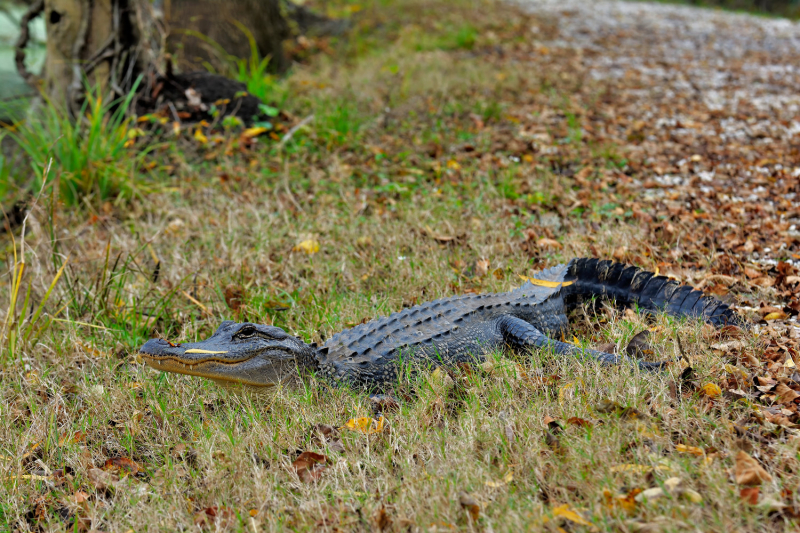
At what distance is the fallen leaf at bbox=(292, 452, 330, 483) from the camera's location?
2.58 metres

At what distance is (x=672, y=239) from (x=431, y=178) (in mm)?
2539

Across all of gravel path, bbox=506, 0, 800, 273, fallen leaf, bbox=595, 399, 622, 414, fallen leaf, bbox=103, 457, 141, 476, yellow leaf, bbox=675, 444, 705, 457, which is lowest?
fallen leaf, bbox=103, 457, 141, 476

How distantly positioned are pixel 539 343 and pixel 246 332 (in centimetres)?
167

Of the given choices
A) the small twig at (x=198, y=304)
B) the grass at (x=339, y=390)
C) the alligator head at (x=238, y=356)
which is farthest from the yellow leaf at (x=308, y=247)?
the alligator head at (x=238, y=356)

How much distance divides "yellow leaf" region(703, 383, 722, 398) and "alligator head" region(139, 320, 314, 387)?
2019 mm

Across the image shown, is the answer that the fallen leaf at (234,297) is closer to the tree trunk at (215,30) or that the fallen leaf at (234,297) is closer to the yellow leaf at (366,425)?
the yellow leaf at (366,425)

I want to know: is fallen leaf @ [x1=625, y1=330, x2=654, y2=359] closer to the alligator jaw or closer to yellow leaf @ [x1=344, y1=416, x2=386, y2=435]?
yellow leaf @ [x1=344, y1=416, x2=386, y2=435]

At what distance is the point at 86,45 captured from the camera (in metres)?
6.91

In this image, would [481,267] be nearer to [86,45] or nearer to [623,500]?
[623,500]

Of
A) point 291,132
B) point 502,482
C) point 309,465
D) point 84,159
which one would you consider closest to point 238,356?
point 309,465

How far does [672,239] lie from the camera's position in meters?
4.65

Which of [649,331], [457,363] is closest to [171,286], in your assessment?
[457,363]

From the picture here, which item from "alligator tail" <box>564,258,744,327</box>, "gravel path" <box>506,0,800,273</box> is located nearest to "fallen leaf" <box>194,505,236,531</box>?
"alligator tail" <box>564,258,744,327</box>

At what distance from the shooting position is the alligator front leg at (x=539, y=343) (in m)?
3.06
